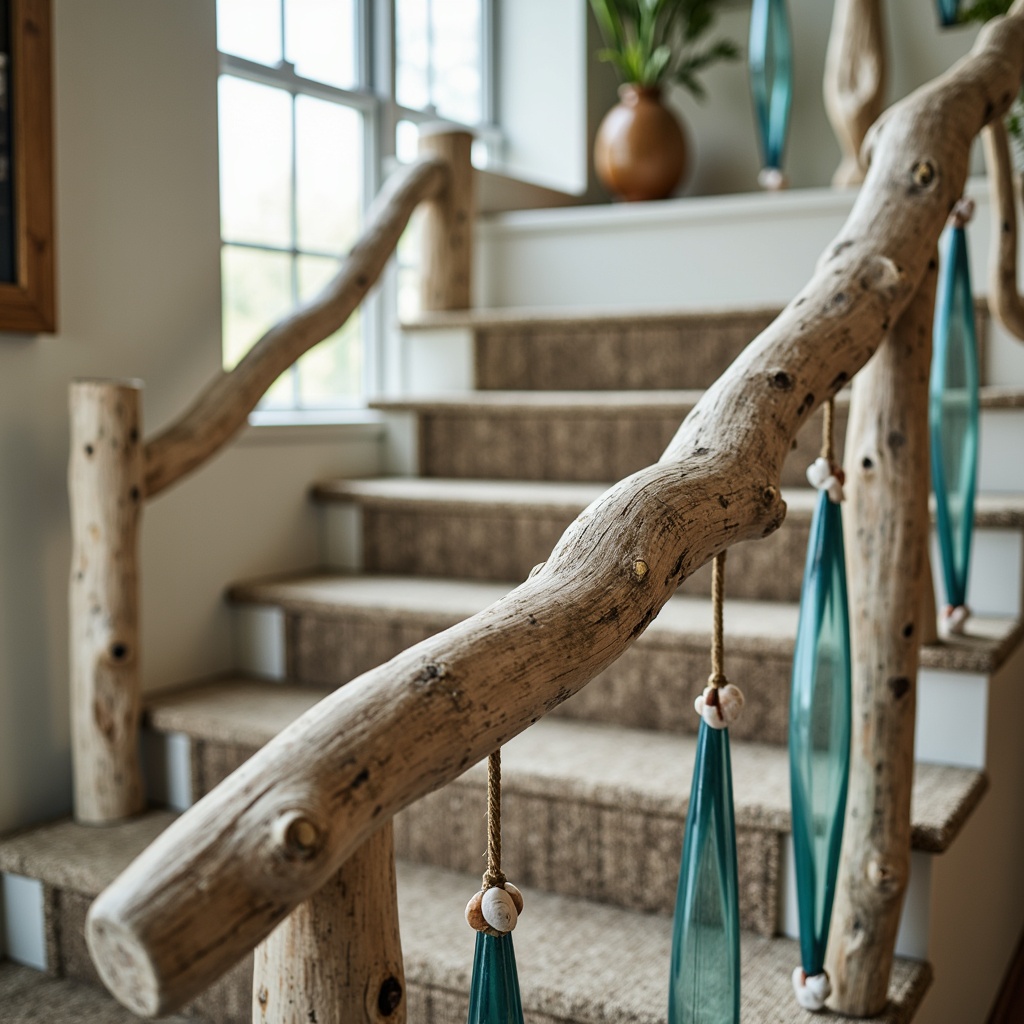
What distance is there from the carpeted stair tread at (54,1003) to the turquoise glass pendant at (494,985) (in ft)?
3.66

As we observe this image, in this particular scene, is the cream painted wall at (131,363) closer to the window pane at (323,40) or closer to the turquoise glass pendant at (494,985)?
the window pane at (323,40)

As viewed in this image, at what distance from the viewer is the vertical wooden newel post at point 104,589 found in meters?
1.94

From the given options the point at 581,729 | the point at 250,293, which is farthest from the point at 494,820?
the point at 250,293

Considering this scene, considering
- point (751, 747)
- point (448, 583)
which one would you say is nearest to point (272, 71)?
point (448, 583)

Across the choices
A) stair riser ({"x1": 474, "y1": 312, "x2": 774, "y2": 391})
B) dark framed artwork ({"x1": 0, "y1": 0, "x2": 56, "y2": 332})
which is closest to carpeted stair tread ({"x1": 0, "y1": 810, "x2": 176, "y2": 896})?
dark framed artwork ({"x1": 0, "y1": 0, "x2": 56, "y2": 332})

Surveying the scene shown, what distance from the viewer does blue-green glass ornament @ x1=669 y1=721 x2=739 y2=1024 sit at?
43.1 inches

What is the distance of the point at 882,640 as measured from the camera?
141 centimetres

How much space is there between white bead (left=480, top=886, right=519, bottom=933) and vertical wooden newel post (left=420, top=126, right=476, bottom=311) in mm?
2314

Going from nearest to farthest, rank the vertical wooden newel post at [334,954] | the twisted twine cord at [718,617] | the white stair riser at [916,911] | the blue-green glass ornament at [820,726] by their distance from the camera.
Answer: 1. the vertical wooden newel post at [334,954]
2. the twisted twine cord at [718,617]
3. the blue-green glass ornament at [820,726]
4. the white stair riser at [916,911]

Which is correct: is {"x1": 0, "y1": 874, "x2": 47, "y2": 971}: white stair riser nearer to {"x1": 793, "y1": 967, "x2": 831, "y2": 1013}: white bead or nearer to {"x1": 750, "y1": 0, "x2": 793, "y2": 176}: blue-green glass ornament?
{"x1": 793, "y1": 967, "x2": 831, "y2": 1013}: white bead

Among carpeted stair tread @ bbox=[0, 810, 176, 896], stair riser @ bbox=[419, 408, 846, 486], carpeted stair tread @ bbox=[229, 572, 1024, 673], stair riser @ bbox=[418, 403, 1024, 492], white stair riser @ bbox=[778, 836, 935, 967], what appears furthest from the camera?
stair riser @ bbox=[419, 408, 846, 486]

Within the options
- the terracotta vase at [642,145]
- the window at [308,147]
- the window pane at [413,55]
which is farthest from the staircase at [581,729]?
the window pane at [413,55]

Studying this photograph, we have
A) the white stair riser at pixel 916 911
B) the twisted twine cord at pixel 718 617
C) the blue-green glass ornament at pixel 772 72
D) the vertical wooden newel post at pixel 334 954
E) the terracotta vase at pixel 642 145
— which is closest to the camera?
the vertical wooden newel post at pixel 334 954

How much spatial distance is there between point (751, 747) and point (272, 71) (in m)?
2.00
